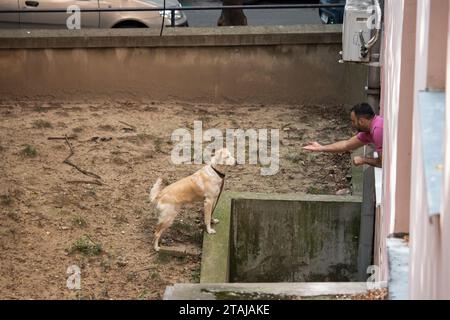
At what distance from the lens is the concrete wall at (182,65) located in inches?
507

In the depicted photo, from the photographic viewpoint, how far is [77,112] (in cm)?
1274

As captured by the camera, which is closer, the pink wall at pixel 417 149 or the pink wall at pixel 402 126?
the pink wall at pixel 417 149

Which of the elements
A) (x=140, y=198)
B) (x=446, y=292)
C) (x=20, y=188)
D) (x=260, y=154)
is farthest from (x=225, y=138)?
(x=446, y=292)

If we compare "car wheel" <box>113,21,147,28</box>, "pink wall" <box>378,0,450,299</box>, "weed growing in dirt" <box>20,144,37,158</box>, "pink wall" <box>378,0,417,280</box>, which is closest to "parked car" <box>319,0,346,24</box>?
"car wheel" <box>113,21,147,28</box>

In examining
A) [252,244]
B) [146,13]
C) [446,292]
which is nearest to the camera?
[446,292]

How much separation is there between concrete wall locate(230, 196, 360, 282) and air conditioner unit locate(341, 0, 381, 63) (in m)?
1.46

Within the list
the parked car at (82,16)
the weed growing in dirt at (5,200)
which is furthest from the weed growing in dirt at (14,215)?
the parked car at (82,16)

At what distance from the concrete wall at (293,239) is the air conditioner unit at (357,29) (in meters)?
1.46

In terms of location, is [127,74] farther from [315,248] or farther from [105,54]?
[315,248]

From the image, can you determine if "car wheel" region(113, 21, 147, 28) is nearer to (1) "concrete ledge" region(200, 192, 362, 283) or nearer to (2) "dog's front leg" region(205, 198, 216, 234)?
(1) "concrete ledge" region(200, 192, 362, 283)

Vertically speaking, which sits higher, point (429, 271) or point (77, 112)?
point (429, 271)

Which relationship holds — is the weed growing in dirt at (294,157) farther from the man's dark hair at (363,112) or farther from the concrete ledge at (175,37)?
the man's dark hair at (363,112)

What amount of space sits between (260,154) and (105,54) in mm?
2718

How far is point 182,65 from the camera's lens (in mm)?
13016
